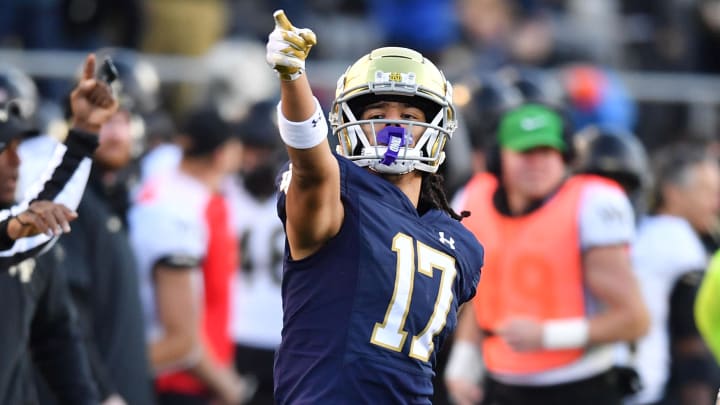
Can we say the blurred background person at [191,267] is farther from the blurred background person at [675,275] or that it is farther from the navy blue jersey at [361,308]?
the navy blue jersey at [361,308]

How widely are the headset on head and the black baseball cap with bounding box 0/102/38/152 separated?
2474mm

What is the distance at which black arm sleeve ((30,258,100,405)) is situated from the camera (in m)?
5.41

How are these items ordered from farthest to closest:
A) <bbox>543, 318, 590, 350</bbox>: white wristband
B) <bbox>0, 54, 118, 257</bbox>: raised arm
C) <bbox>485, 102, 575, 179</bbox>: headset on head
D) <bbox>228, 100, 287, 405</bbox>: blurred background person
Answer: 1. <bbox>228, 100, 287, 405</bbox>: blurred background person
2. <bbox>485, 102, 575, 179</bbox>: headset on head
3. <bbox>543, 318, 590, 350</bbox>: white wristband
4. <bbox>0, 54, 118, 257</bbox>: raised arm

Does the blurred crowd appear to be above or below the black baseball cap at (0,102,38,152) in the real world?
below

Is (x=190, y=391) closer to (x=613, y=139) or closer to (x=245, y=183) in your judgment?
(x=245, y=183)

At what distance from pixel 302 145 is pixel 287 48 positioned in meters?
0.27

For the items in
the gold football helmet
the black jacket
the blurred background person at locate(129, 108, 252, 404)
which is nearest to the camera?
the gold football helmet

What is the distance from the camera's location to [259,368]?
8430 millimetres

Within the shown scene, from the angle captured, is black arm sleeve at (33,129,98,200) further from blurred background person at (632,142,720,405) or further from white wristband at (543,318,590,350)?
blurred background person at (632,142,720,405)

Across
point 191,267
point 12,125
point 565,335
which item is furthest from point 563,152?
point 12,125

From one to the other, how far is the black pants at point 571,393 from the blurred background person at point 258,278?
2021 millimetres

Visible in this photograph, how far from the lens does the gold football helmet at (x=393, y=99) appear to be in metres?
4.20

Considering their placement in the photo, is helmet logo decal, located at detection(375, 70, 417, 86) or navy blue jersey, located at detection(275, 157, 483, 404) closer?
navy blue jersey, located at detection(275, 157, 483, 404)

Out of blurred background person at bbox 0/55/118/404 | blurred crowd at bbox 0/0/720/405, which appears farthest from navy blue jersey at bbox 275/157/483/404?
blurred crowd at bbox 0/0/720/405
